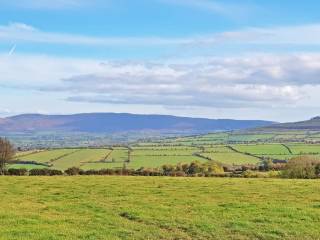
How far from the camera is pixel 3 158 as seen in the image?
70.4 metres

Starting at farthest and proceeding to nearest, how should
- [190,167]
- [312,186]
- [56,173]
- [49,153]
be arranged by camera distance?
1. [49,153]
2. [190,167]
3. [56,173]
4. [312,186]

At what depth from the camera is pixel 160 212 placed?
27.7 m

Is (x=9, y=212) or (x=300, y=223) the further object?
(x=9, y=212)

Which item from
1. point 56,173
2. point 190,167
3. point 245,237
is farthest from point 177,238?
point 190,167

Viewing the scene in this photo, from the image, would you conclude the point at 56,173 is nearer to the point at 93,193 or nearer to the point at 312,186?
the point at 93,193

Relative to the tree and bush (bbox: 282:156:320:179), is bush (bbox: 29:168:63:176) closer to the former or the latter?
the tree

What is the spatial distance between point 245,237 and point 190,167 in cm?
5954

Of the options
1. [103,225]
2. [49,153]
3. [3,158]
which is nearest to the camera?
[103,225]

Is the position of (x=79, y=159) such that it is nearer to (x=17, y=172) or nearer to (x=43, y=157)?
(x=43, y=157)

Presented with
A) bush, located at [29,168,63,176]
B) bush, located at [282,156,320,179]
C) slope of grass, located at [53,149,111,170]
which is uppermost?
bush, located at [282,156,320,179]

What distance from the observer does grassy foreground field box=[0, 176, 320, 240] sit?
75.2ft

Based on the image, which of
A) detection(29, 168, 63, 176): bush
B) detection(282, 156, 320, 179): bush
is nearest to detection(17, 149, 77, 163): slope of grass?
detection(29, 168, 63, 176): bush

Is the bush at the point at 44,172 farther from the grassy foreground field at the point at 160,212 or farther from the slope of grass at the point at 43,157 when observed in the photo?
the slope of grass at the point at 43,157

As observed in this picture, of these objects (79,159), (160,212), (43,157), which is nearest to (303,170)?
(160,212)
